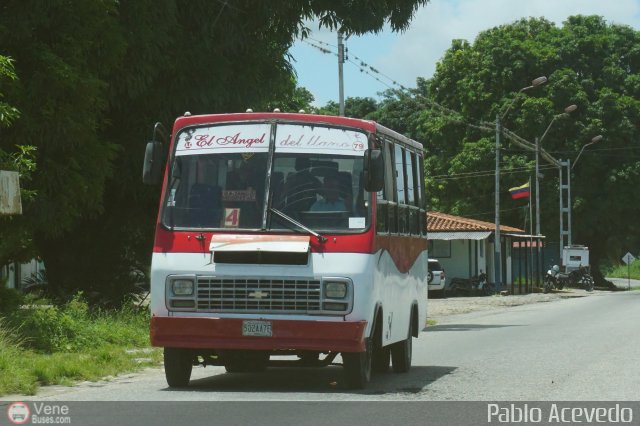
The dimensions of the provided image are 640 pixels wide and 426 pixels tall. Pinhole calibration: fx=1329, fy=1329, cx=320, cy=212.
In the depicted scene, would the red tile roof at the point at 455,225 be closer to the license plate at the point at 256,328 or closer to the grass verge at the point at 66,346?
the grass verge at the point at 66,346

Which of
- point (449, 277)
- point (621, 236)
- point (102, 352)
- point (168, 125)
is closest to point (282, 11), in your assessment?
point (168, 125)

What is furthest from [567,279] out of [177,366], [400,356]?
[177,366]

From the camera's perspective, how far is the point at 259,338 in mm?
13633

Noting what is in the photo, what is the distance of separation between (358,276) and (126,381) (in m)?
3.39

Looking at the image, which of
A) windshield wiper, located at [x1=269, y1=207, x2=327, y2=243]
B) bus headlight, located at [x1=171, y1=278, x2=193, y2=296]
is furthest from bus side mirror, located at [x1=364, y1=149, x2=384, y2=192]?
bus headlight, located at [x1=171, y1=278, x2=193, y2=296]

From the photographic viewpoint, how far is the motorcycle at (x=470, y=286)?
200 ft

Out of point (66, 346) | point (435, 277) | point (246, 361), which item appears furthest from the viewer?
point (435, 277)

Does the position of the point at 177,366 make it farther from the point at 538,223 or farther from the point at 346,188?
the point at 538,223

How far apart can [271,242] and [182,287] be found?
105cm

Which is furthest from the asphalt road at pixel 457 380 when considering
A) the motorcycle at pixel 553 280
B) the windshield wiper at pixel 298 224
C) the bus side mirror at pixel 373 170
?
the motorcycle at pixel 553 280

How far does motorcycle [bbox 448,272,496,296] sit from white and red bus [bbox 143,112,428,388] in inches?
1824
